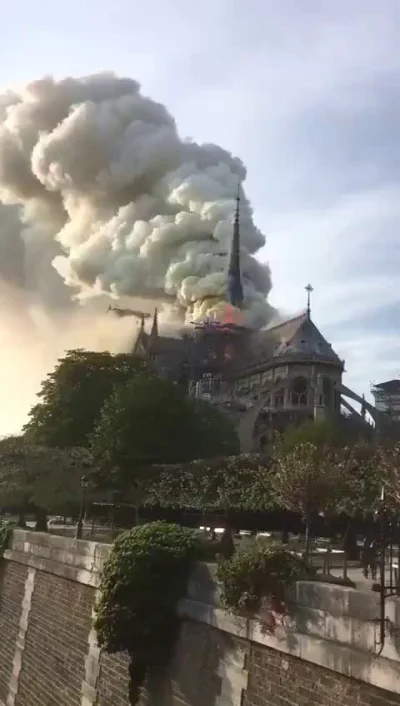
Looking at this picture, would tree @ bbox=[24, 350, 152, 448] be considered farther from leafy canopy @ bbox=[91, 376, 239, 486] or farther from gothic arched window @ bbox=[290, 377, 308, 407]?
gothic arched window @ bbox=[290, 377, 308, 407]

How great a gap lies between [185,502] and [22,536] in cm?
1024

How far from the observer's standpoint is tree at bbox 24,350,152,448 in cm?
5581

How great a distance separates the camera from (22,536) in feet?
79.2

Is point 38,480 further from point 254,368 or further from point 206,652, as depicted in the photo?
point 254,368

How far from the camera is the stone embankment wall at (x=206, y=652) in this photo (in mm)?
8875

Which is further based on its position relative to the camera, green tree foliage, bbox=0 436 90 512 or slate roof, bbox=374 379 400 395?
slate roof, bbox=374 379 400 395

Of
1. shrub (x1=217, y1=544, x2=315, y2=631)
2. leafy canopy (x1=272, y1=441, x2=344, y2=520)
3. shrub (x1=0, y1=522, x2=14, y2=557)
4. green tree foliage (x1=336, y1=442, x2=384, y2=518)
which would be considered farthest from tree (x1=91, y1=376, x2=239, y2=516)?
shrub (x1=217, y1=544, x2=315, y2=631)

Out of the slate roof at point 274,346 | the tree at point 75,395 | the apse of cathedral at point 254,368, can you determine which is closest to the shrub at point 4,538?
the tree at point 75,395

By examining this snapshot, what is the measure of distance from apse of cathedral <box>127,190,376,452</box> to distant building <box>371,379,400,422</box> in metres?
5.05

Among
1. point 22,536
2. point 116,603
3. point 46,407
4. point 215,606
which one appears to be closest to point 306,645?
point 215,606

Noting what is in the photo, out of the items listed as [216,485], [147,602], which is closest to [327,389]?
[216,485]

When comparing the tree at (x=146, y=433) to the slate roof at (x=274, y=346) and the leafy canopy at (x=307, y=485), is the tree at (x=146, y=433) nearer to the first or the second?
the leafy canopy at (x=307, y=485)

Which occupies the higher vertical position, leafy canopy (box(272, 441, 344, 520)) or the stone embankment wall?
leafy canopy (box(272, 441, 344, 520))

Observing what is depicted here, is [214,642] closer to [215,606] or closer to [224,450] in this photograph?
[215,606]
